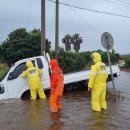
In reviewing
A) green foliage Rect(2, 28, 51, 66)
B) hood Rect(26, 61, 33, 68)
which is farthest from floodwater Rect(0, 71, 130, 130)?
green foliage Rect(2, 28, 51, 66)

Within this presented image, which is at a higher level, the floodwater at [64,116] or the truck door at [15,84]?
the truck door at [15,84]

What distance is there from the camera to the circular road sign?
1698 centimetres

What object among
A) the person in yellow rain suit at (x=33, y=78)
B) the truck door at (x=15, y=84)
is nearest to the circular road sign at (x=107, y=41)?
the person in yellow rain suit at (x=33, y=78)

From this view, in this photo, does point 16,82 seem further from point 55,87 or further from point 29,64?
point 55,87

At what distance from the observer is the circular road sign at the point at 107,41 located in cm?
1698

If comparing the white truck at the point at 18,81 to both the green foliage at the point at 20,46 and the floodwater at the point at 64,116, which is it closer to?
the floodwater at the point at 64,116

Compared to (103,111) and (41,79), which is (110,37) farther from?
(103,111)

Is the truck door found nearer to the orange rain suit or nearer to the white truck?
the white truck

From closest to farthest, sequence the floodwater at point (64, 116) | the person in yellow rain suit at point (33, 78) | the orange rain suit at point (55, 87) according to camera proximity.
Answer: the floodwater at point (64, 116) < the orange rain suit at point (55, 87) < the person in yellow rain suit at point (33, 78)

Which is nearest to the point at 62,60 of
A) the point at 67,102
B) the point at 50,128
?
the point at 67,102

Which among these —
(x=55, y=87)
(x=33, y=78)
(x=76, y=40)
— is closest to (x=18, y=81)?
(x=33, y=78)

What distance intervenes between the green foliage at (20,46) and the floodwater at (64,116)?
2715cm

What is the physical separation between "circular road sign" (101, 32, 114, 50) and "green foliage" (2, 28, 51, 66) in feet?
86.4

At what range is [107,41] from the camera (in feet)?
56.2
